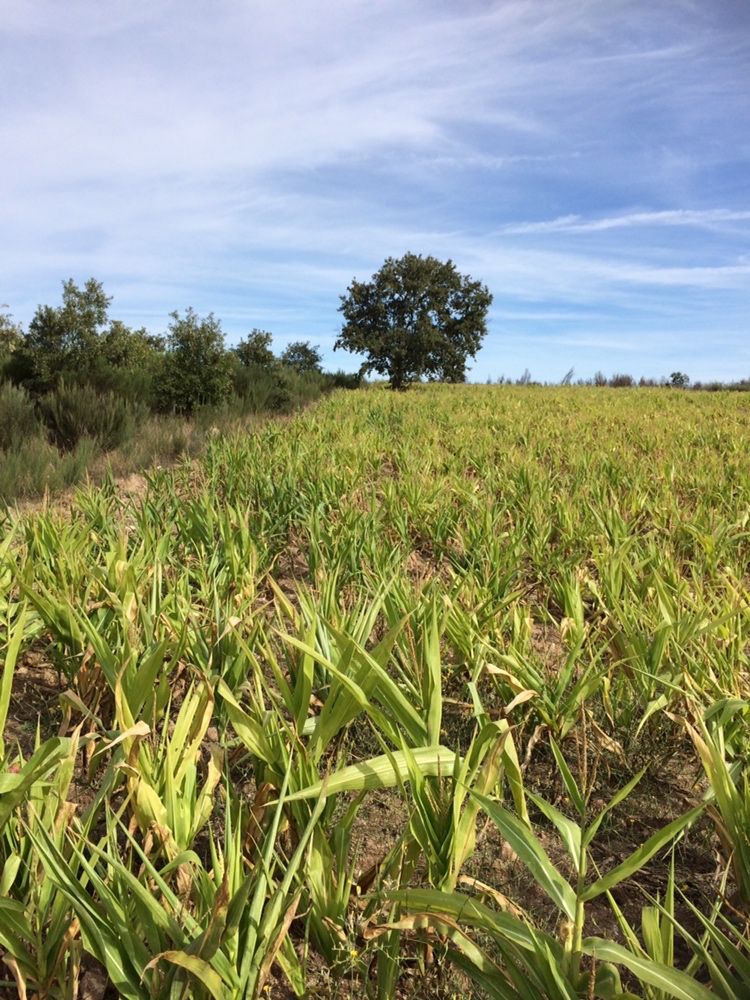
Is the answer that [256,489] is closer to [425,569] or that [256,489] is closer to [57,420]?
[425,569]

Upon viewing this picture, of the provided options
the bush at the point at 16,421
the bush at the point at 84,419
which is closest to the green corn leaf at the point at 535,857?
the bush at the point at 16,421

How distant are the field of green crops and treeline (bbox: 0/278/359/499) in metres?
3.13

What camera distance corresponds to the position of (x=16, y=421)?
7.19m

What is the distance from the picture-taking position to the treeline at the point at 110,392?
6.57 metres

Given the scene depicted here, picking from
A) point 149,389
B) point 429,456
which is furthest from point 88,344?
point 429,456

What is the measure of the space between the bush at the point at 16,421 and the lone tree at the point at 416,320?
15.4m

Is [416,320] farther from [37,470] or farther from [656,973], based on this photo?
[656,973]

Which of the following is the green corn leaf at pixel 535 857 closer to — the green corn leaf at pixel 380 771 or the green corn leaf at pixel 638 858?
the green corn leaf at pixel 638 858

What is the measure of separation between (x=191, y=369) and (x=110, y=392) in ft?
5.61

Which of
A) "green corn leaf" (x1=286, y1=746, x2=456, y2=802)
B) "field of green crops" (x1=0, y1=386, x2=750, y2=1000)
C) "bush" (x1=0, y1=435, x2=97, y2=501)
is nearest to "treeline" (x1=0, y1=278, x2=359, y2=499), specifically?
"bush" (x1=0, y1=435, x2=97, y2=501)

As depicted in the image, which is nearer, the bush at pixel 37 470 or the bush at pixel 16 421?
the bush at pixel 37 470

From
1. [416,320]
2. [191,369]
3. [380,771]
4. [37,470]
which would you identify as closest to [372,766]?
[380,771]

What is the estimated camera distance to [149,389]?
10.0 meters

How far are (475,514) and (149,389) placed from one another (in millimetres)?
7183
